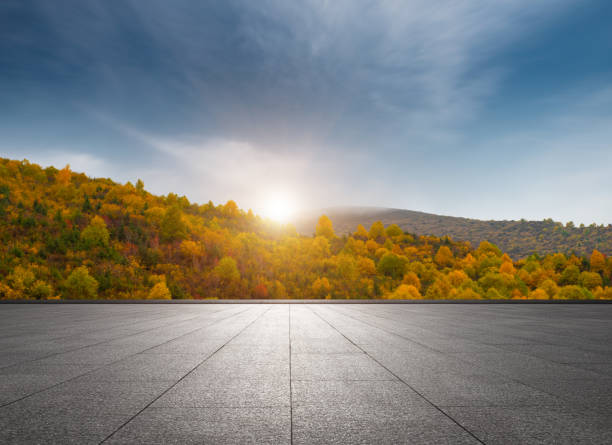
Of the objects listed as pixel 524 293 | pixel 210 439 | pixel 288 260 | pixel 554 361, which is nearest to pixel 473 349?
pixel 554 361

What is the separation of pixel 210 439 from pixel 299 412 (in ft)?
3.89

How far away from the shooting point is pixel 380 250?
15012 centimetres

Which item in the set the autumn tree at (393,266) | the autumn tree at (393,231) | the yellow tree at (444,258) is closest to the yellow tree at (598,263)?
the yellow tree at (444,258)

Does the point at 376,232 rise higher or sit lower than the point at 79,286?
higher

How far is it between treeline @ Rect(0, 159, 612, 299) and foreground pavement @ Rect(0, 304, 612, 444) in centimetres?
6943

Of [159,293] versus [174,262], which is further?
[174,262]

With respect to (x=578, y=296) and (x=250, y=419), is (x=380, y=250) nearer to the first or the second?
(x=578, y=296)

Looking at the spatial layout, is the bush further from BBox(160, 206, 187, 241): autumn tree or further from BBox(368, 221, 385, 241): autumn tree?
BBox(368, 221, 385, 241): autumn tree

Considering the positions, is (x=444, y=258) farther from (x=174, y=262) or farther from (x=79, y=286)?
(x=79, y=286)

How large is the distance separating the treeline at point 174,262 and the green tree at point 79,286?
194 millimetres

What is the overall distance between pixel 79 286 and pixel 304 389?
76760 mm

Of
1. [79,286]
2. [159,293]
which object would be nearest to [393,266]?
[159,293]

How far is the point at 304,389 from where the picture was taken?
5246mm

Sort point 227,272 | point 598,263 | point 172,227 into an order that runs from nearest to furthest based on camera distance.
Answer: point 227,272
point 172,227
point 598,263
